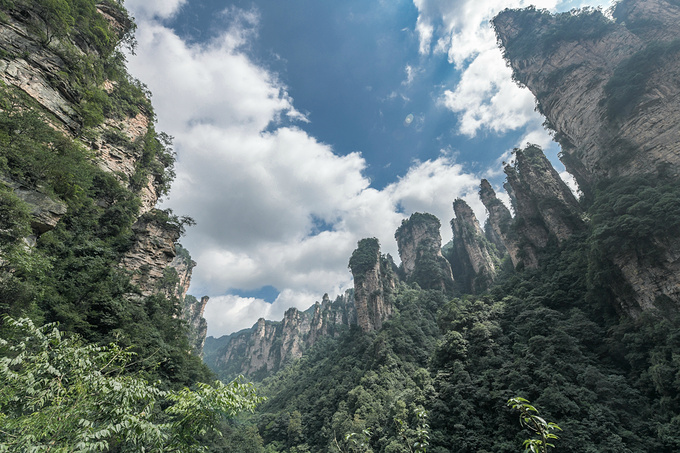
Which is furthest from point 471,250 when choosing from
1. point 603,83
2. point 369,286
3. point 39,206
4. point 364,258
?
point 39,206

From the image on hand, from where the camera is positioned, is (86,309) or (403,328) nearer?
(86,309)

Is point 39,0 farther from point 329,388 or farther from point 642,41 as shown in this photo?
point 642,41

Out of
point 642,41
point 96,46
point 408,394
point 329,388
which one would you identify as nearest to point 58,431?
point 96,46

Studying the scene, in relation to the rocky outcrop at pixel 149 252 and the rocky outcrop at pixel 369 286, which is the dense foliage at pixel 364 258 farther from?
the rocky outcrop at pixel 149 252

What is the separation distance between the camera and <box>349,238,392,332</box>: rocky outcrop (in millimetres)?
54688

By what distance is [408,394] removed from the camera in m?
24.9

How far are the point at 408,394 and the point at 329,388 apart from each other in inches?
880

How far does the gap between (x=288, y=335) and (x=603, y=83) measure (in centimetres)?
10687

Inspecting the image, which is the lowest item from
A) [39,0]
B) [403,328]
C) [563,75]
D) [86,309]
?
[86,309]

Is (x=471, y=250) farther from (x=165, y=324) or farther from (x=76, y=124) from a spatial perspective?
(x=76, y=124)

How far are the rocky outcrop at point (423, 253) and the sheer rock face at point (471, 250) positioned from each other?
14.7 ft

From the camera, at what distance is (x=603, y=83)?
104 feet

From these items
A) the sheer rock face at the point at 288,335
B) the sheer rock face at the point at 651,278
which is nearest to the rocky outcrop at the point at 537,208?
the sheer rock face at the point at 651,278

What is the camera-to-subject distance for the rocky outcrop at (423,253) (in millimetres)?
65938
